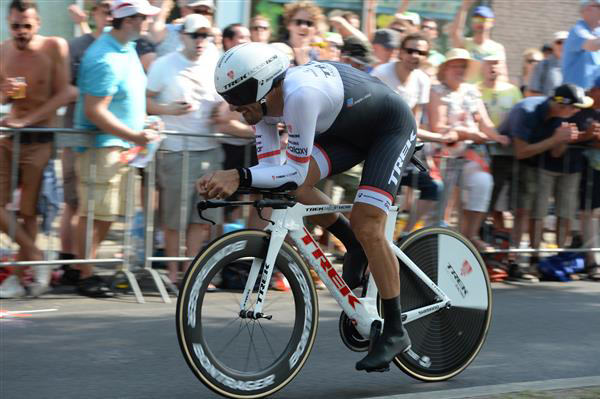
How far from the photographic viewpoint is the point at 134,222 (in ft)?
27.5

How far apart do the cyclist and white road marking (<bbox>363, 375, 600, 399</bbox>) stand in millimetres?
298

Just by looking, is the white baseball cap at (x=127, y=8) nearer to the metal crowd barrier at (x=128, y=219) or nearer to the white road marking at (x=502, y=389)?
the metal crowd barrier at (x=128, y=219)

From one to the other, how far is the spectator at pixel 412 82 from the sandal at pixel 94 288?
109 inches

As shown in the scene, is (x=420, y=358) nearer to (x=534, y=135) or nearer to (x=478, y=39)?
(x=534, y=135)

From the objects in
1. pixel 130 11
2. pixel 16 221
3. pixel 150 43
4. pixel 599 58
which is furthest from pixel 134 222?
pixel 599 58

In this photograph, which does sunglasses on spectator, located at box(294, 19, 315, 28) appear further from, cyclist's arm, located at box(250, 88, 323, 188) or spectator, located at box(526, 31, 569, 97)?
cyclist's arm, located at box(250, 88, 323, 188)

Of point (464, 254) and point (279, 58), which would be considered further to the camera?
point (464, 254)

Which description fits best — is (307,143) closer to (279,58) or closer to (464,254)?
(279,58)

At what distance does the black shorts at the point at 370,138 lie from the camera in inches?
203

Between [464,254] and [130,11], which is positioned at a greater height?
[130,11]

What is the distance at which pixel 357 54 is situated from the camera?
956 cm

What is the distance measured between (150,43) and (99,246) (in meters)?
2.47

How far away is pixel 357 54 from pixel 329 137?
4338mm

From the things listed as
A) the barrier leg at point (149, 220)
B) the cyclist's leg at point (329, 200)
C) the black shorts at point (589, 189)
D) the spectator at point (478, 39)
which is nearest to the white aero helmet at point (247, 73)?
the cyclist's leg at point (329, 200)
